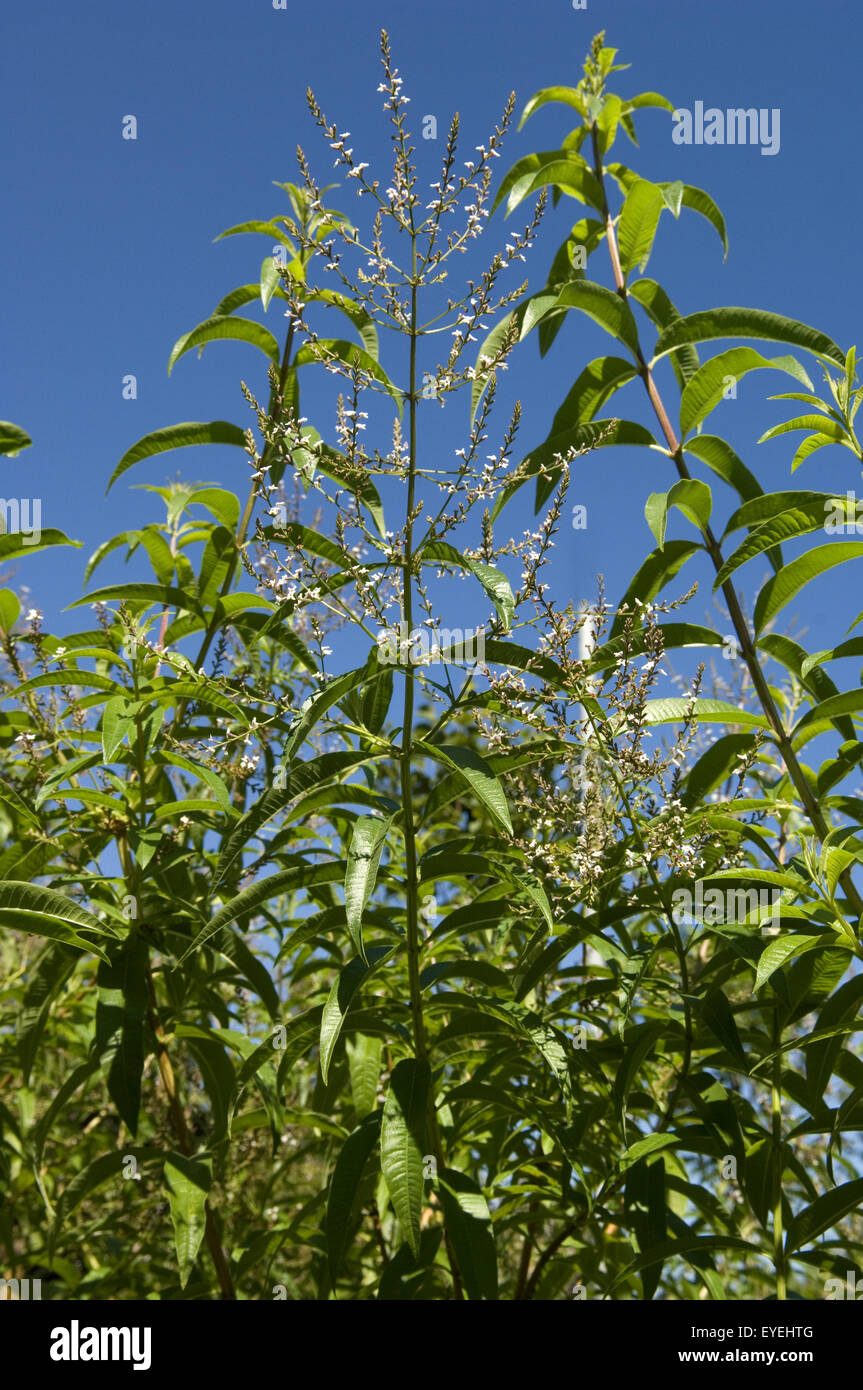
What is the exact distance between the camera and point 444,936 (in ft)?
6.93

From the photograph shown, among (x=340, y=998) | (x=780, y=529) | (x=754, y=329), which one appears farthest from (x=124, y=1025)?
(x=754, y=329)

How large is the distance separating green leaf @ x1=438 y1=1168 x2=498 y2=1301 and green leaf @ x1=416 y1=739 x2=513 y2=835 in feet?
2.48

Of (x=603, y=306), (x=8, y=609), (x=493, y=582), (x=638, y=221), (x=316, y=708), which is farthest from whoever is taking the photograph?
(x=8, y=609)

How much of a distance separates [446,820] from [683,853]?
6.68 ft

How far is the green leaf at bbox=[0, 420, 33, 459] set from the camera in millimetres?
2515

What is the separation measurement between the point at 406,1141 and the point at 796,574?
1.37 metres

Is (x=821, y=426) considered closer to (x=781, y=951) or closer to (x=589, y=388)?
(x=589, y=388)

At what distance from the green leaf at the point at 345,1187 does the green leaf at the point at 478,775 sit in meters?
0.67

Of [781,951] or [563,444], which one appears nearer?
[781,951]

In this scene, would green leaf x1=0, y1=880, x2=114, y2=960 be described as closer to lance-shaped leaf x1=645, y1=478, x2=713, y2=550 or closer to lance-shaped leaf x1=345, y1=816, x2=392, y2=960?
lance-shaped leaf x1=345, y1=816, x2=392, y2=960

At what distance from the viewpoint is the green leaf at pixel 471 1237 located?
1.80 m

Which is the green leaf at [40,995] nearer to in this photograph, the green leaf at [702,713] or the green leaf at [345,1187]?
the green leaf at [345,1187]

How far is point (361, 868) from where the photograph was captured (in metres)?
1.60
